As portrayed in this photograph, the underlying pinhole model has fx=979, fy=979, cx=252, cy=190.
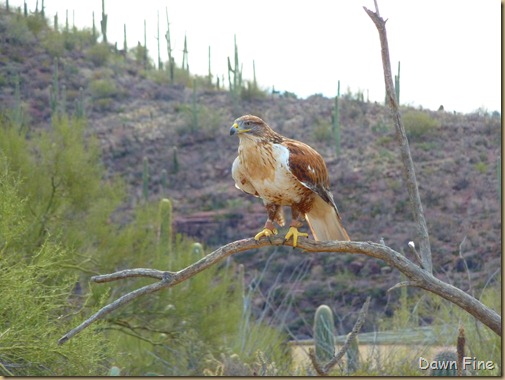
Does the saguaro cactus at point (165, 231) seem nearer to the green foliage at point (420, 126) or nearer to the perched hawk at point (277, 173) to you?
the perched hawk at point (277, 173)

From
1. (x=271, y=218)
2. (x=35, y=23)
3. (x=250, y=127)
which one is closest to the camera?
(x=250, y=127)

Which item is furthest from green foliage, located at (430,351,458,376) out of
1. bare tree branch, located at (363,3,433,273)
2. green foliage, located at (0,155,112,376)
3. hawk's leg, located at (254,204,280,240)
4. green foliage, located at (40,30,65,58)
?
green foliage, located at (40,30,65,58)

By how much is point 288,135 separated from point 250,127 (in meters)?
30.1

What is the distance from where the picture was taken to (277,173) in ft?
18.7

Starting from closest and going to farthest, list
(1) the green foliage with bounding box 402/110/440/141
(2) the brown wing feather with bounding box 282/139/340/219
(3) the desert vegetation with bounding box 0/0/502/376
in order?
1. (2) the brown wing feather with bounding box 282/139/340/219
2. (3) the desert vegetation with bounding box 0/0/502/376
3. (1) the green foliage with bounding box 402/110/440/141

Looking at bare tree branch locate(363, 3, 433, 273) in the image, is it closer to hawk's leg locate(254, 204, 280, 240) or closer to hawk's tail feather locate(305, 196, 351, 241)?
hawk's leg locate(254, 204, 280, 240)

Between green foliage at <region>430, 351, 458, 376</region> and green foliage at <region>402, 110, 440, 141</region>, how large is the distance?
71.2 feet

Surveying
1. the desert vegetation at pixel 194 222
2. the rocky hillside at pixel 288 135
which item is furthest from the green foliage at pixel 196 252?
the rocky hillside at pixel 288 135

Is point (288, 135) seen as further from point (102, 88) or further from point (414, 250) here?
point (414, 250)

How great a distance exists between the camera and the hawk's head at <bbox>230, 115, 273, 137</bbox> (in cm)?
583

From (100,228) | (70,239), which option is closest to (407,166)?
(70,239)

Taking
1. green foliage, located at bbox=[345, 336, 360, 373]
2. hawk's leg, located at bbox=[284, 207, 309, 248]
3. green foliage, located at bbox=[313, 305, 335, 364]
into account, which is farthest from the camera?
green foliage, located at bbox=[313, 305, 335, 364]

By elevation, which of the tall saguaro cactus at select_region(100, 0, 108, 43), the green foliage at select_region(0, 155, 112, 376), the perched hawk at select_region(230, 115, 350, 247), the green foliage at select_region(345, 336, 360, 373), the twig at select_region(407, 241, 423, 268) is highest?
the tall saguaro cactus at select_region(100, 0, 108, 43)

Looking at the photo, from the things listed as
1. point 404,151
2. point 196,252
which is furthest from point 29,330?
point 196,252
